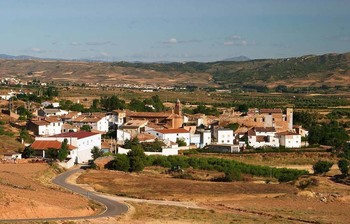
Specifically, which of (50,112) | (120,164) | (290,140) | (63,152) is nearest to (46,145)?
(63,152)

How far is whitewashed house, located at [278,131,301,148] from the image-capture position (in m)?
72.6

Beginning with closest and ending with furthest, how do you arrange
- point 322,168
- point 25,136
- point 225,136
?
1. point 322,168
2. point 25,136
3. point 225,136

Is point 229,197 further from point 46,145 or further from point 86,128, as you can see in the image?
point 86,128

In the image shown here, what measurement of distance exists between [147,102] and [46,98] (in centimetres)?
1586

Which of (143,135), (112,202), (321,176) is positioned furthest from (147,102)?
(112,202)

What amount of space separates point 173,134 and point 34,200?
3629 centimetres

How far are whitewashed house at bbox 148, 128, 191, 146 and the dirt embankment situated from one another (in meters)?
22.5

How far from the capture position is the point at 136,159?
188 ft

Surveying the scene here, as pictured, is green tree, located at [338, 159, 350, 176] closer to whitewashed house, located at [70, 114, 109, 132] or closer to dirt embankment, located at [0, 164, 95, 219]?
dirt embankment, located at [0, 164, 95, 219]

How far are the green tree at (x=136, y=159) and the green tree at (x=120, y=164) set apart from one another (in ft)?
1.23

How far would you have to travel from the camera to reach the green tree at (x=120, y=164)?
5716 cm

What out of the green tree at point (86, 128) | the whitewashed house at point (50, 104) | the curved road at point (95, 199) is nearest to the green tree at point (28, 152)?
the curved road at point (95, 199)

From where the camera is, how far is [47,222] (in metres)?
30.8

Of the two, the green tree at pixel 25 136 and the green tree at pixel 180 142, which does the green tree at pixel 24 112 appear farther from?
the green tree at pixel 180 142
